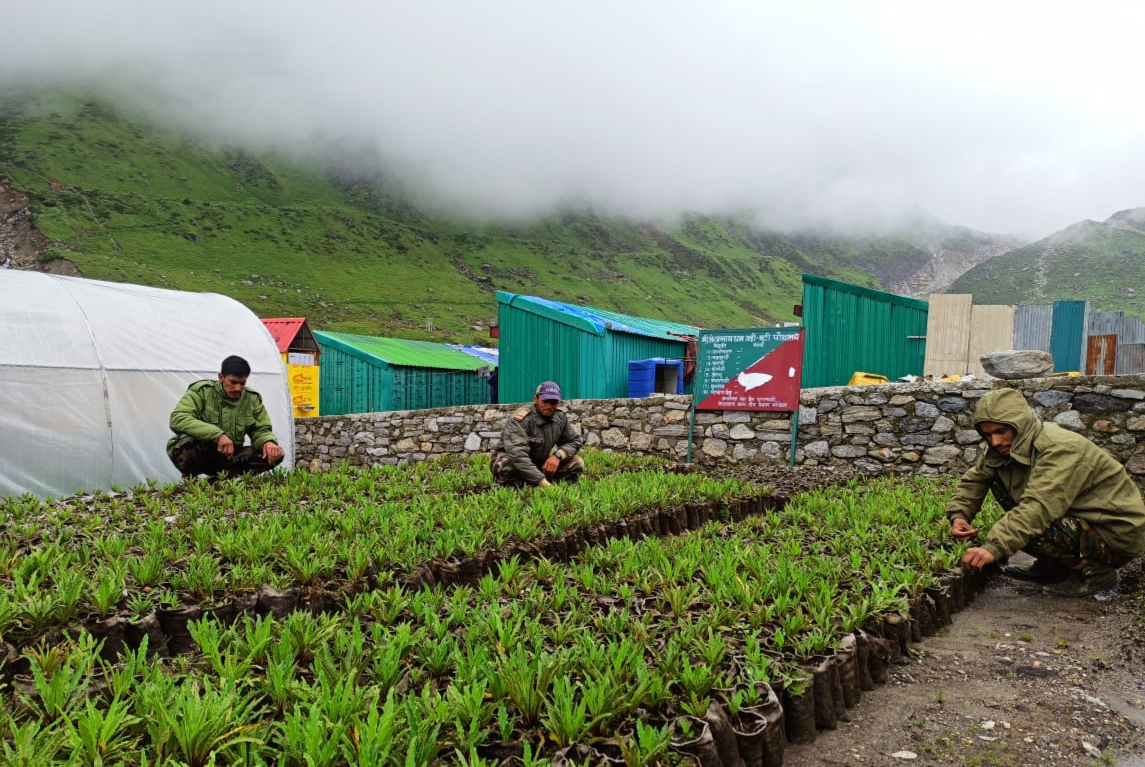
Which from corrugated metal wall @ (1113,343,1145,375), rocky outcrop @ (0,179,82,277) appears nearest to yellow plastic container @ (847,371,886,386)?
corrugated metal wall @ (1113,343,1145,375)

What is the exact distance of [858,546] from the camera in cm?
484

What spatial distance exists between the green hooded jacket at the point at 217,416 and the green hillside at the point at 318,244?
165 feet

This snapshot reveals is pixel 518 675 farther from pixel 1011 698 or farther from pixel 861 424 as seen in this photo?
pixel 861 424

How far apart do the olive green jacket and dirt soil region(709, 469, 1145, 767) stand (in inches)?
167

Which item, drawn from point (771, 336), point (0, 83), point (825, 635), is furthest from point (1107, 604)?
point (0, 83)

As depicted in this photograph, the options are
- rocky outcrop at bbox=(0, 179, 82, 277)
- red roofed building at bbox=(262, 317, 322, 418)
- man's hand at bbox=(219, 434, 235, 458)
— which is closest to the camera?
man's hand at bbox=(219, 434, 235, 458)

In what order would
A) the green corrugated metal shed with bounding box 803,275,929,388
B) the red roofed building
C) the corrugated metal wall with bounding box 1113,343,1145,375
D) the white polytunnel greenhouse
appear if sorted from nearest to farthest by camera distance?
the white polytunnel greenhouse
the green corrugated metal shed with bounding box 803,275,929,388
the corrugated metal wall with bounding box 1113,343,1145,375
the red roofed building

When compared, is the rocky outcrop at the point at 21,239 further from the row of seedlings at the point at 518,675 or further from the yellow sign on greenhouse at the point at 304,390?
the row of seedlings at the point at 518,675

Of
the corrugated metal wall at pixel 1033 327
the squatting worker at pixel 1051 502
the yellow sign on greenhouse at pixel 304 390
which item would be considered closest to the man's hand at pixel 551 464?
the squatting worker at pixel 1051 502

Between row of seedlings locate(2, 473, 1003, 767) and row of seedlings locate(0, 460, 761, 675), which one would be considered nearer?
row of seedlings locate(2, 473, 1003, 767)

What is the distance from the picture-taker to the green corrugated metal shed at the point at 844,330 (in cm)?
1145

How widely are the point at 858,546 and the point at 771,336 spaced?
5.97 m

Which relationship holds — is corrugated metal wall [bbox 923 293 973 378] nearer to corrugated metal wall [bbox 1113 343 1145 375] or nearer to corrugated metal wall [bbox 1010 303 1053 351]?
corrugated metal wall [bbox 1010 303 1053 351]

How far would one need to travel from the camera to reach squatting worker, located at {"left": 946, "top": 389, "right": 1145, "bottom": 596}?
13.9 feet
